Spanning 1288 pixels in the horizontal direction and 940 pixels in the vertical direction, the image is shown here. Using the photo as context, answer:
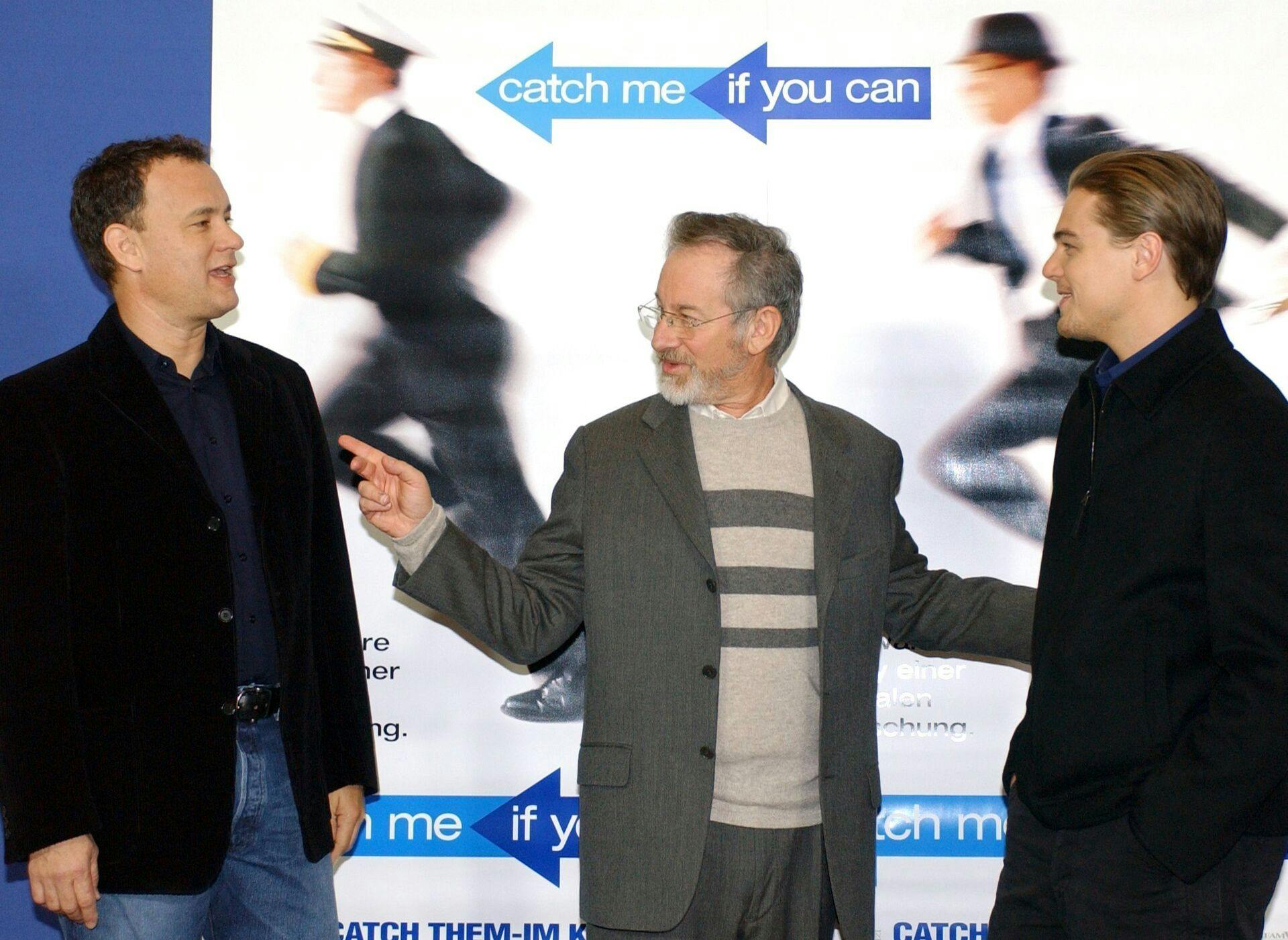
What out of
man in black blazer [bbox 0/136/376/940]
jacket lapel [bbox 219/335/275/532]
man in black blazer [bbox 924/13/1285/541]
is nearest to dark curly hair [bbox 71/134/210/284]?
man in black blazer [bbox 0/136/376/940]

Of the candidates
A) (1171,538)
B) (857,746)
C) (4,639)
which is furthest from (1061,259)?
(4,639)

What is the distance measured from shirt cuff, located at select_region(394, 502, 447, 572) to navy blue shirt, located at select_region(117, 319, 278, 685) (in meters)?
0.26

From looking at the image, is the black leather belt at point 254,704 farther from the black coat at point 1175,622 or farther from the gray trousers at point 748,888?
the black coat at point 1175,622

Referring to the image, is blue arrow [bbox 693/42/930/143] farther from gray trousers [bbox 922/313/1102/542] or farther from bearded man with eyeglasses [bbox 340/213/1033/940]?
bearded man with eyeglasses [bbox 340/213/1033/940]

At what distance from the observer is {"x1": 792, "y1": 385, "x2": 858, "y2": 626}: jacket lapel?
94.3 inches

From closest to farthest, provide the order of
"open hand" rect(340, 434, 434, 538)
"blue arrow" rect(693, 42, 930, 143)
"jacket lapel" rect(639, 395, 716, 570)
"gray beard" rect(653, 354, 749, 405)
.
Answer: "open hand" rect(340, 434, 434, 538)
"jacket lapel" rect(639, 395, 716, 570)
"gray beard" rect(653, 354, 749, 405)
"blue arrow" rect(693, 42, 930, 143)

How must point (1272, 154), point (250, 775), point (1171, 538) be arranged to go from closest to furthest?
point (1171, 538) → point (250, 775) → point (1272, 154)

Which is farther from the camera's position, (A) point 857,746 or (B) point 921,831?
(B) point 921,831

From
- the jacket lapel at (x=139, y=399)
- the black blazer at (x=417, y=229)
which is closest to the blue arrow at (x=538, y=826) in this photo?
the black blazer at (x=417, y=229)

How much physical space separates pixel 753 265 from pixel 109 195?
128 centimetres

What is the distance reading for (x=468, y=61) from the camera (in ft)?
10.8

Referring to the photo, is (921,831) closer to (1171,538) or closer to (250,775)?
(1171,538)

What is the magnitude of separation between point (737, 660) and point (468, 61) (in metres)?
1.87

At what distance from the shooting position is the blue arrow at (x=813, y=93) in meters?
3.27
